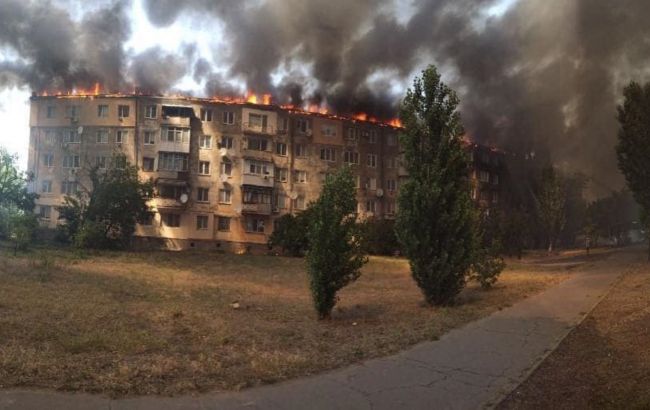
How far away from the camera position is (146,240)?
5228 cm

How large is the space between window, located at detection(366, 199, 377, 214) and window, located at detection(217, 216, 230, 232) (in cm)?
1581

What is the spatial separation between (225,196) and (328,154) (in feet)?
40.3

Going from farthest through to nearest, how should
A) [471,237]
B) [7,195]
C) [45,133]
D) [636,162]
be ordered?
[45,133] → [7,195] → [636,162] → [471,237]

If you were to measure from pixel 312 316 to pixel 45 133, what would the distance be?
5194 cm

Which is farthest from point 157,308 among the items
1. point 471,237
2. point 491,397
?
point 491,397

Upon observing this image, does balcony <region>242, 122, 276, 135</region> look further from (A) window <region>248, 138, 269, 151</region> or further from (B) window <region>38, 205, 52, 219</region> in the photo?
(B) window <region>38, 205, 52, 219</region>

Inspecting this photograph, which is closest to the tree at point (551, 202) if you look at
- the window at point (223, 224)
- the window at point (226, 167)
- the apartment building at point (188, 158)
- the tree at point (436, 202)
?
the apartment building at point (188, 158)

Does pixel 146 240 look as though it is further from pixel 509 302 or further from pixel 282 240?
pixel 509 302

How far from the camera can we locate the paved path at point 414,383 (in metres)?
6.19

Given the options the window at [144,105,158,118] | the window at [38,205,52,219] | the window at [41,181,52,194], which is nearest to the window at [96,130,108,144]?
the window at [144,105,158,118]

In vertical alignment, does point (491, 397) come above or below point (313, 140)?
below

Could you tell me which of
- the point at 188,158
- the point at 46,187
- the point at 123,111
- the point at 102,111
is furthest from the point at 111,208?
the point at 46,187

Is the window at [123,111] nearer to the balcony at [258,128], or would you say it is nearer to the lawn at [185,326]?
the balcony at [258,128]

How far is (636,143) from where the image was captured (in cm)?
3011
